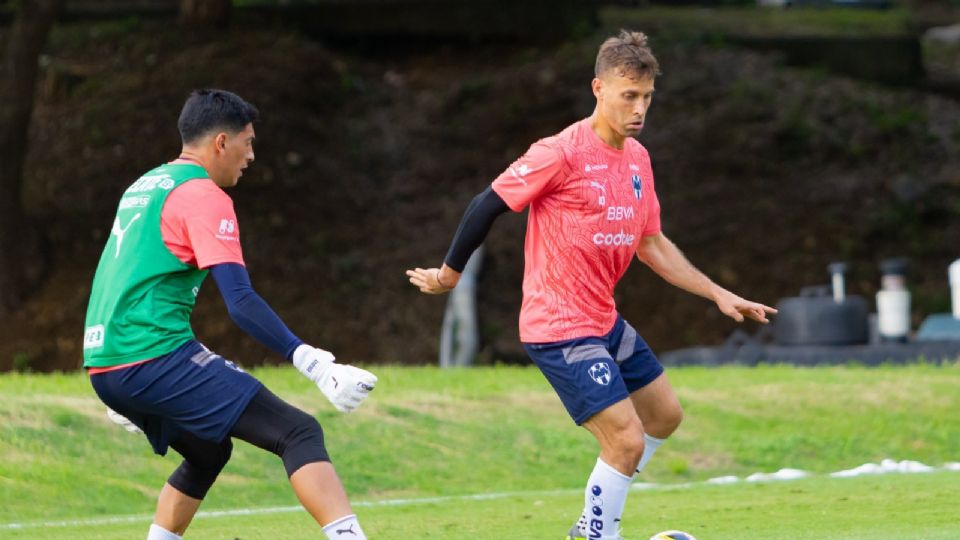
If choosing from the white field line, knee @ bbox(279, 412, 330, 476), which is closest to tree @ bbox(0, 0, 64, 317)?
the white field line

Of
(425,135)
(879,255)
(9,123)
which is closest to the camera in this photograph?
(9,123)

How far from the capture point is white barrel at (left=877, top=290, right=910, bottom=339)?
2064cm

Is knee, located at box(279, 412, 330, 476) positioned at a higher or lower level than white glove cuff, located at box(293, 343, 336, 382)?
lower

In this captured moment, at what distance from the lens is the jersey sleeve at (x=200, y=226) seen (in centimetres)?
→ 670

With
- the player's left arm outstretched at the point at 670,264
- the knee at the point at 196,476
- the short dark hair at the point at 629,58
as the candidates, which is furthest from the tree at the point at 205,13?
the knee at the point at 196,476

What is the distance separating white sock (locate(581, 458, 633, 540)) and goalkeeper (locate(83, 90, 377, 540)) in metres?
1.49

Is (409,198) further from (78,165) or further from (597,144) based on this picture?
(597,144)

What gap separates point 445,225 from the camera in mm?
29828

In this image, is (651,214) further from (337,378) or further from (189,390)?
(189,390)

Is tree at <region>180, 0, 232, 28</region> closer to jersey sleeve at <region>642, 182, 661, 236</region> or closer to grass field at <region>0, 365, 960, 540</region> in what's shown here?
grass field at <region>0, 365, 960, 540</region>

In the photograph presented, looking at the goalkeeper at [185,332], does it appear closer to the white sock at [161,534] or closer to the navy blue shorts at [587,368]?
the white sock at [161,534]

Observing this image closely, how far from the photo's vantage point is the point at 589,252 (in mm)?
7992

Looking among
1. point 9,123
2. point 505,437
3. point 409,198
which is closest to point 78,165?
point 9,123

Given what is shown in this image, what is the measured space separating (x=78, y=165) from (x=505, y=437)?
16173mm
